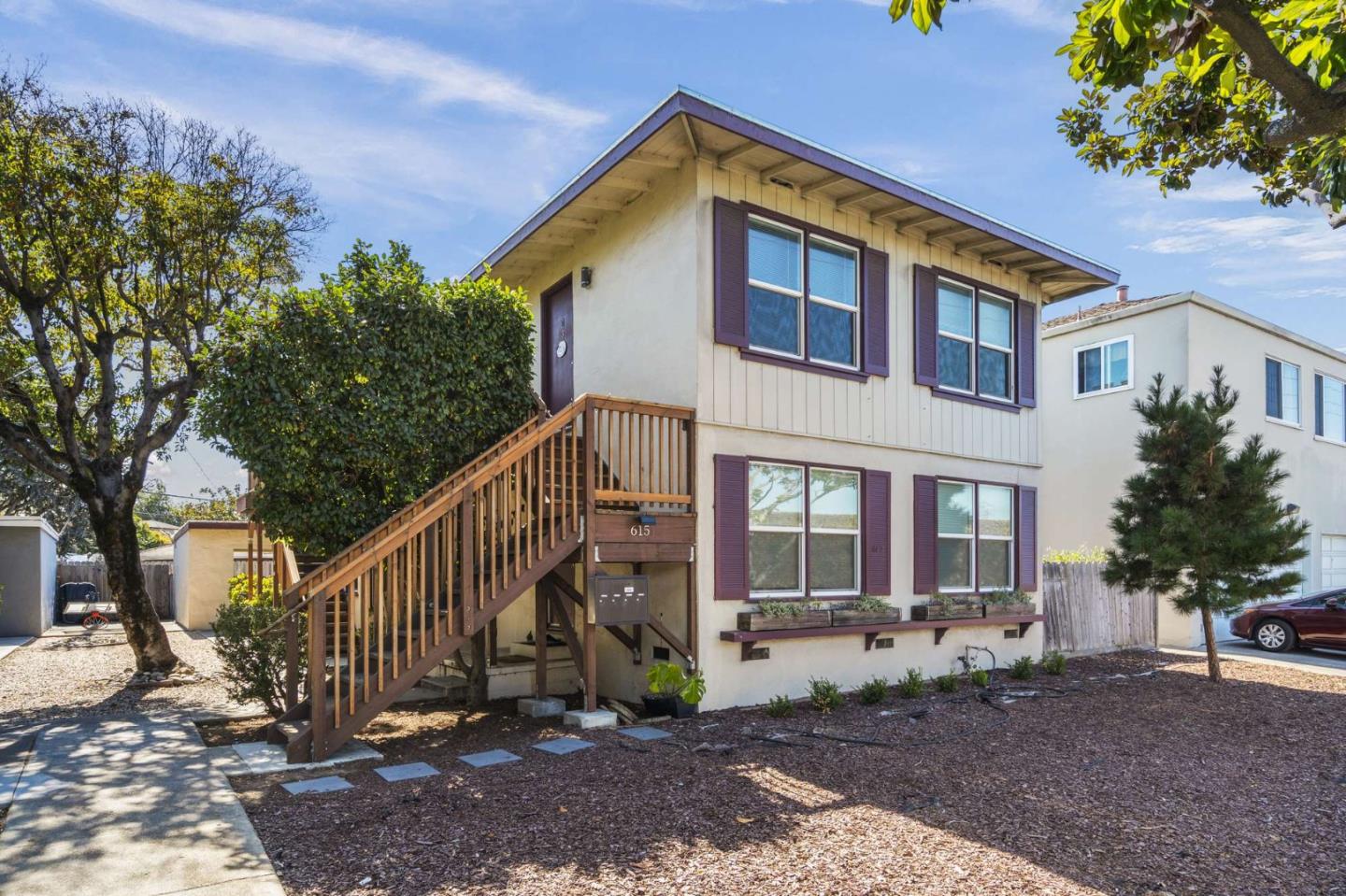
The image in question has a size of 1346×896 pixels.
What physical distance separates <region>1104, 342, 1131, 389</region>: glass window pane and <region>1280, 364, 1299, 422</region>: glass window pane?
373cm

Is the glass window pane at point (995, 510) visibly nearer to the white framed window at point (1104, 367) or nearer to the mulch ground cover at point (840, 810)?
the mulch ground cover at point (840, 810)

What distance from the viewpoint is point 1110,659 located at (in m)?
12.8

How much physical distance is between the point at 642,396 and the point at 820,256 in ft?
8.24

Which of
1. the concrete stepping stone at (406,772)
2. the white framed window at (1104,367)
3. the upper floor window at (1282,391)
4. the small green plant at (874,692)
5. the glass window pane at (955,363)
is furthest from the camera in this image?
the upper floor window at (1282,391)

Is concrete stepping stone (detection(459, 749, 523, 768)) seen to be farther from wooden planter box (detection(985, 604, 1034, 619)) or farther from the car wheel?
the car wheel

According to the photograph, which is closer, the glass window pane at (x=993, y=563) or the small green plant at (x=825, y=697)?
the small green plant at (x=825, y=697)

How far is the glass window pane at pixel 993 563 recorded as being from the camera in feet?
36.2

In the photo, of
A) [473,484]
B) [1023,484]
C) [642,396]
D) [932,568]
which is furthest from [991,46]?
[1023,484]

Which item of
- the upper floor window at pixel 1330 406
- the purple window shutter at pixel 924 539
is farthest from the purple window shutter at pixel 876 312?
the upper floor window at pixel 1330 406

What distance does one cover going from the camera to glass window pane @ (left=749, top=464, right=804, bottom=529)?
8.90m

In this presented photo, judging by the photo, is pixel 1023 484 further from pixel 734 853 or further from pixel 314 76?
Answer: pixel 314 76

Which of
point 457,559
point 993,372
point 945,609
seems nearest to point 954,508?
point 945,609

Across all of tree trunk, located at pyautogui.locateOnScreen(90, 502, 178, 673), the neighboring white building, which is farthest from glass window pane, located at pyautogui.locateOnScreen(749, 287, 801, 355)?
the neighboring white building

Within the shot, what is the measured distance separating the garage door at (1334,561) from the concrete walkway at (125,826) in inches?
793
